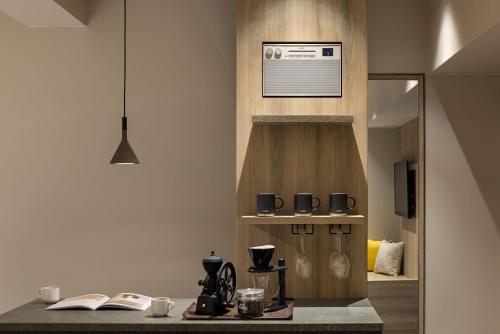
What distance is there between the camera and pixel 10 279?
14.5ft

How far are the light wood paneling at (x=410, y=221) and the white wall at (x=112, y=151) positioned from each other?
45.6 inches

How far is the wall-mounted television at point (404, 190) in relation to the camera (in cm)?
440

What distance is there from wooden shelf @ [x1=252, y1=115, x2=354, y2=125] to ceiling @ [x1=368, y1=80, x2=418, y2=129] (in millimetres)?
870

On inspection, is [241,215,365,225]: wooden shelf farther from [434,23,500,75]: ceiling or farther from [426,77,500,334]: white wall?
[434,23,500,75]: ceiling

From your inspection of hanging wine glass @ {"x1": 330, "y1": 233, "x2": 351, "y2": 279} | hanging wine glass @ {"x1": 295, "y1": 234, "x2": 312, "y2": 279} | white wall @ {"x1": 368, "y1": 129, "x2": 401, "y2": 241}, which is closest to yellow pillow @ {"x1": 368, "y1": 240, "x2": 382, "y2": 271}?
white wall @ {"x1": 368, "y1": 129, "x2": 401, "y2": 241}

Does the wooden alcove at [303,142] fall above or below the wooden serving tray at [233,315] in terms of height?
above

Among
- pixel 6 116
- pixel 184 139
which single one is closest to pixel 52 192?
pixel 6 116

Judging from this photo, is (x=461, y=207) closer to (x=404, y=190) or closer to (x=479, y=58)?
(x=404, y=190)

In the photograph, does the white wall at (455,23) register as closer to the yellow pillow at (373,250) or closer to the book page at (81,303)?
the yellow pillow at (373,250)

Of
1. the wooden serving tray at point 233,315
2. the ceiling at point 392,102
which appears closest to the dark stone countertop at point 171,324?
the wooden serving tray at point 233,315

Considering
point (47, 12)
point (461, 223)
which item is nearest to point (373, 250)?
point (461, 223)

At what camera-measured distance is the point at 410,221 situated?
4.42 metres

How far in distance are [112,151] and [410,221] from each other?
6.67ft

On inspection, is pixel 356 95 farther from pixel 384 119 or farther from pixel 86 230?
pixel 86 230
